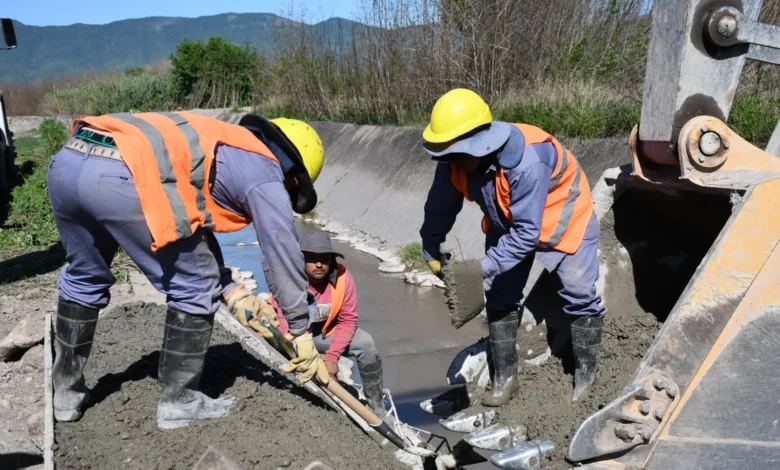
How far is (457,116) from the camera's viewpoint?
3.26m

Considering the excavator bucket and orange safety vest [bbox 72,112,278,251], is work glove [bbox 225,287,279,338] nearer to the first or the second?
orange safety vest [bbox 72,112,278,251]

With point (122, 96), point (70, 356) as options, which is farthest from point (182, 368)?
point (122, 96)

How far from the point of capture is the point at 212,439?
A: 323cm

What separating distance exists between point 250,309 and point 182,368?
42 centimetres

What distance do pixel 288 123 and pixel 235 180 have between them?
1.59 ft

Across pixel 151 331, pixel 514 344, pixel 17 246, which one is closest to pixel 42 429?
pixel 151 331

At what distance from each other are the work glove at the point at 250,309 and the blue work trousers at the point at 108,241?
0.26 m

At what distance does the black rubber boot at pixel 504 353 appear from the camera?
3.63m

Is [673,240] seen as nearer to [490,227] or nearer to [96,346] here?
[490,227]

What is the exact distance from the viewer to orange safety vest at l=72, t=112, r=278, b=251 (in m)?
2.86

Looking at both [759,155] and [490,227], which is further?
[490,227]

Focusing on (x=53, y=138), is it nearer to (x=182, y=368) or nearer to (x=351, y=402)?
(x=182, y=368)

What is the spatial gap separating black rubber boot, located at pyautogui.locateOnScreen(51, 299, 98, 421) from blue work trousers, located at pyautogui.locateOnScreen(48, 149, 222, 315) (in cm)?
6

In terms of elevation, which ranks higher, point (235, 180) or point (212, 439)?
point (235, 180)
